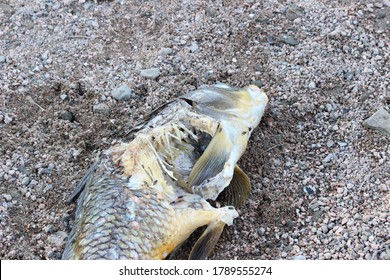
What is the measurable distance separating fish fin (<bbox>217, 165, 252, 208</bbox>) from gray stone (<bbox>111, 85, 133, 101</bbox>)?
978 mm

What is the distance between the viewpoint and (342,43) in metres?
A: 4.76

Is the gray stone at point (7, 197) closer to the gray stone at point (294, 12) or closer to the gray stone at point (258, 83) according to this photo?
the gray stone at point (258, 83)

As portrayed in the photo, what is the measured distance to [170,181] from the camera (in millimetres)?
3760

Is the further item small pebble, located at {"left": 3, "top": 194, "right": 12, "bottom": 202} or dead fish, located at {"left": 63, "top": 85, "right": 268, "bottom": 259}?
small pebble, located at {"left": 3, "top": 194, "right": 12, "bottom": 202}

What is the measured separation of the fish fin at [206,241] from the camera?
352cm

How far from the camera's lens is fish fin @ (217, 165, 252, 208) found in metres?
3.80

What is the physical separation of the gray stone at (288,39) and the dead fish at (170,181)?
80 centimetres

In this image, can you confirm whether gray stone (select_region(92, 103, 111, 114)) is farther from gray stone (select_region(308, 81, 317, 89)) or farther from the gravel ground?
gray stone (select_region(308, 81, 317, 89))

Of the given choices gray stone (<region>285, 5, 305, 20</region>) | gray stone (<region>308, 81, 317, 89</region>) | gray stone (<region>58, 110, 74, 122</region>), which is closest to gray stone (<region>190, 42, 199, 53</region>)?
gray stone (<region>285, 5, 305, 20</region>)

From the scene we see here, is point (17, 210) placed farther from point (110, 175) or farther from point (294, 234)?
point (294, 234)

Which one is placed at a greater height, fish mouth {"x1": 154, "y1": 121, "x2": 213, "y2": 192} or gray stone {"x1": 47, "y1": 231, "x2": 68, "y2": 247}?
fish mouth {"x1": 154, "y1": 121, "x2": 213, "y2": 192}

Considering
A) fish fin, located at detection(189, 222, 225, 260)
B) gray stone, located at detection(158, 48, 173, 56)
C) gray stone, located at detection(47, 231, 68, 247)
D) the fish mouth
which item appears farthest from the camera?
gray stone, located at detection(158, 48, 173, 56)

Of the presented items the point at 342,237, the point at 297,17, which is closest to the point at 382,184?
the point at 342,237

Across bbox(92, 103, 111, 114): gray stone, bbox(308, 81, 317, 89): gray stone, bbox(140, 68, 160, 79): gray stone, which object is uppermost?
bbox(140, 68, 160, 79): gray stone
